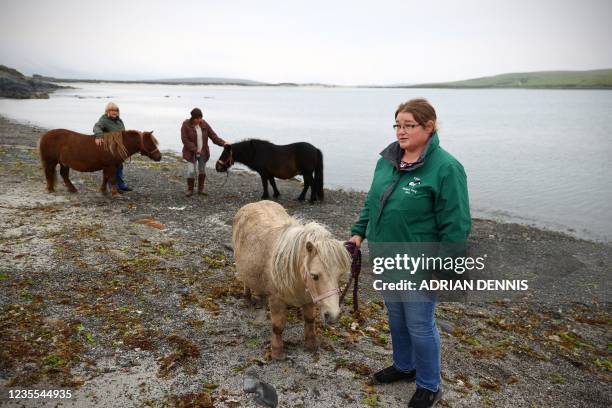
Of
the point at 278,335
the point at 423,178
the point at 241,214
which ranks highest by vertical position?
the point at 423,178

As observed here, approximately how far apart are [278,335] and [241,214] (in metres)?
1.69

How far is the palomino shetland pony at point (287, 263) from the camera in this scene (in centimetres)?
329

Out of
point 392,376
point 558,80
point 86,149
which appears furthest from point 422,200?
point 558,80

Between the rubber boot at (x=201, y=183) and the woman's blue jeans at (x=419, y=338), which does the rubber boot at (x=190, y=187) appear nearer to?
the rubber boot at (x=201, y=183)

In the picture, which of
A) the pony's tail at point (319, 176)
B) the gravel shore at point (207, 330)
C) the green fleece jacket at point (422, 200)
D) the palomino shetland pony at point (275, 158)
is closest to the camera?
the green fleece jacket at point (422, 200)

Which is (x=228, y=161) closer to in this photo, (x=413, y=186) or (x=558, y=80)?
(x=413, y=186)

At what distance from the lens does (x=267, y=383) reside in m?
3.92

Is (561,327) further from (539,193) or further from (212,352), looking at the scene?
(539,193)

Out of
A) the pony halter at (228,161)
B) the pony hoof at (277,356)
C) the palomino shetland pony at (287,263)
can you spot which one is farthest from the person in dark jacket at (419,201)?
the pony halter at (228,161)

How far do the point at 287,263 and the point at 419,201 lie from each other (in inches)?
57.1

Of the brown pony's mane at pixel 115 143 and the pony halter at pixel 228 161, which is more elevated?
the brown pony's mane at pixel 115 143

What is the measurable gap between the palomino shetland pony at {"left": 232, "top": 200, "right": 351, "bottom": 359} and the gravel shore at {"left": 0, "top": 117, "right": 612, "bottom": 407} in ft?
2.29

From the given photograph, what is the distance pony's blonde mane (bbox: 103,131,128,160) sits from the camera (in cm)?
985

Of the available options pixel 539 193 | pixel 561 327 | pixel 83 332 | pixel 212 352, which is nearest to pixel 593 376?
pixel 561 327
